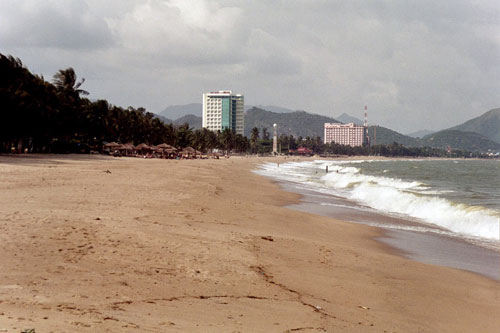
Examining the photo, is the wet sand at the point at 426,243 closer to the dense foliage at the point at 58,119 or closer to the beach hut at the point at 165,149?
the dense foliage at the point at 58,119

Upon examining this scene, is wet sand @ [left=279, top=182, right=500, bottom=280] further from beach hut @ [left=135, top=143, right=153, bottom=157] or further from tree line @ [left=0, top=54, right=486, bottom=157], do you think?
beach hut @ [left=135, top=143, right=153, bottom=157]

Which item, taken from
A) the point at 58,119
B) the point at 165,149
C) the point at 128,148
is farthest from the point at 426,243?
the point at 165,149

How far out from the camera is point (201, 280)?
23.5 ft

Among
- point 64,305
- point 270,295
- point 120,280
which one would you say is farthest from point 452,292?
point 64,305

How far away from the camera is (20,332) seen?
4105 mm

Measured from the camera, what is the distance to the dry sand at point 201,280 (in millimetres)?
5328

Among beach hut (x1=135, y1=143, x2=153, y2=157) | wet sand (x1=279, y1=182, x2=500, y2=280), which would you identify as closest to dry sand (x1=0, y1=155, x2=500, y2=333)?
wet sand (x1=279, y1=182, x2=500, y2=280)

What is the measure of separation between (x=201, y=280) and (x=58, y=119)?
182ft

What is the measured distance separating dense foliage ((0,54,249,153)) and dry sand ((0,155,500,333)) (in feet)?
120

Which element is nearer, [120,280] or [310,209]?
[120,280]

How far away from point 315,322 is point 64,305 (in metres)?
3.12

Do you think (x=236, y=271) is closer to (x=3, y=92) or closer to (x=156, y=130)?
(x=3, y=92)

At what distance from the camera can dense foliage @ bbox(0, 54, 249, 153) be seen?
1809 inches

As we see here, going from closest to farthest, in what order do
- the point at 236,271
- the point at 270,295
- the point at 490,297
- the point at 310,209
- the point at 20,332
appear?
the point at 20,332, the point at 270,295, the point at 236,271, the point at 490,297, the point at 310,209
